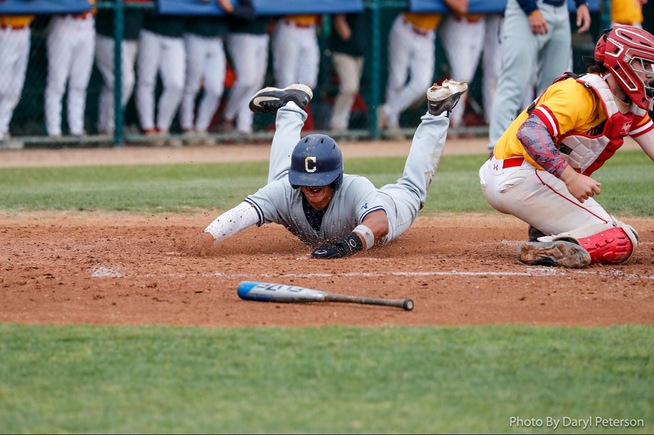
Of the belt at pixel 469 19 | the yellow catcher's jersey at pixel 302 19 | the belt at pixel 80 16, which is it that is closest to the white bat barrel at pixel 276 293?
the belt at pixel 80 16

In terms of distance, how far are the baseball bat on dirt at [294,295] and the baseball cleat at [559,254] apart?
4.52ft

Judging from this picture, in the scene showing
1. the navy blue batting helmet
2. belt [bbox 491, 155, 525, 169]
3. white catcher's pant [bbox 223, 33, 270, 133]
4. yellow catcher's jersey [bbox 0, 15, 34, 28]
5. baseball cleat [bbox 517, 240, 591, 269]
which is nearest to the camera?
baseball cleat [bbox 517, 240, 591, 269]

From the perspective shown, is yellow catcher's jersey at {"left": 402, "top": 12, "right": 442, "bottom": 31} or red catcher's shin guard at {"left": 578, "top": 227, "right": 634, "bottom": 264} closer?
red catcher's shin guard at {"left": 578, "top": 227, "right": 634, "bottom": 264}

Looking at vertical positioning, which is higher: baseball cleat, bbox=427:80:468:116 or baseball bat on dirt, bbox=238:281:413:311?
baseball cleat, bbox=427:80:468:116

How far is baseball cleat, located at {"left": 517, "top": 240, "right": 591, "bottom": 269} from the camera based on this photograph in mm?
6191

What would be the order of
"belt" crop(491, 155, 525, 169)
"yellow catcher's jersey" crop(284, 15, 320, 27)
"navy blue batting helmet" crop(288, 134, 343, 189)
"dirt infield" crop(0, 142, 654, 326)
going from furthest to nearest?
"yellow catcher's jersey" crop(284, 15, 320, 27) → "belt" crop(491, 155, 525, 169) → "navy blue batting helmet" crop(288, 134, 343, 189) → "dirt infield" crop(0, 142, 654, 326)

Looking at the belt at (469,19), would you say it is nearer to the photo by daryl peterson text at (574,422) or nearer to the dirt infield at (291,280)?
the dirt infield at (291,280)

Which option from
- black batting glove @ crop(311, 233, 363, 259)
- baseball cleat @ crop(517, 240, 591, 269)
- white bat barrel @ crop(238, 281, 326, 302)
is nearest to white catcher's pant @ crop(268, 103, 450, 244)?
black batting glove @ crop(311, 233, 363, 259)

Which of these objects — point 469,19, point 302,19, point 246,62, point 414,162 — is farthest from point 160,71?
point 414,162

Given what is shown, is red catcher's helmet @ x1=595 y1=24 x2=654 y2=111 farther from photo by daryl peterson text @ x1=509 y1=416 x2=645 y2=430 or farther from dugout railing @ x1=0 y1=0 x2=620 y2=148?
dugout railing @ x1=0 y1=0 x2=620 y2=148

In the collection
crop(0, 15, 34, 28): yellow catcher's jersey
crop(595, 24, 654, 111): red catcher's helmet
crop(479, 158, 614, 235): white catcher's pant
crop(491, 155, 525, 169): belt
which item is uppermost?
crop(595, 24, 654, 111): red catcher's helmet

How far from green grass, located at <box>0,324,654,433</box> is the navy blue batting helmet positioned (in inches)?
66.3

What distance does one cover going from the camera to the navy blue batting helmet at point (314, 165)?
6348 mm

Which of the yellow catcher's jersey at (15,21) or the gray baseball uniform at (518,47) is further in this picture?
the yellow catcher's jersey at (15,21)
